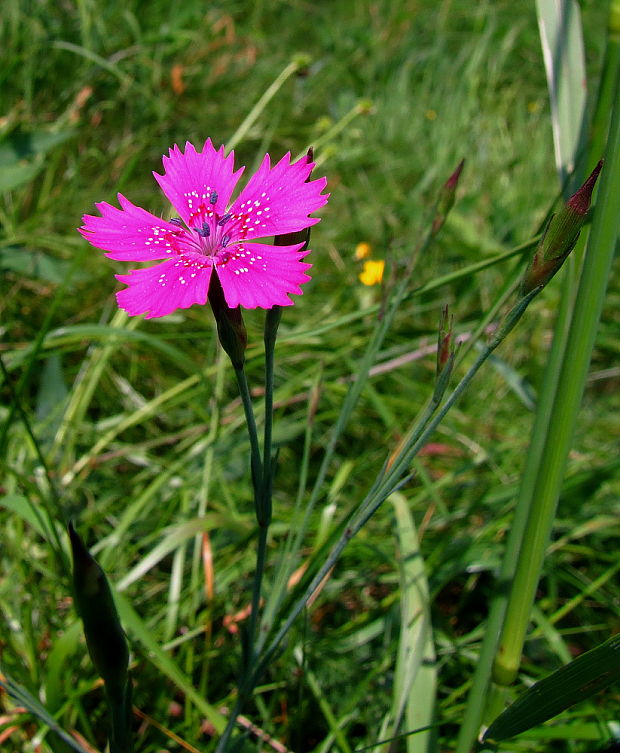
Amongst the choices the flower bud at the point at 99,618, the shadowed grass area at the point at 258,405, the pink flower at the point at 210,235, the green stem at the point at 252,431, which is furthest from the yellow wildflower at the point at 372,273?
the flower bud at the point at 99,618

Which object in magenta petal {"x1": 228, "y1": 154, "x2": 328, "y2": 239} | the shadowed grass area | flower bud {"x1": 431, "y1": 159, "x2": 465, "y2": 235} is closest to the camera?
magenta petal {"x1": 228, "y1": 154, "x2": 328, "y2": 239}

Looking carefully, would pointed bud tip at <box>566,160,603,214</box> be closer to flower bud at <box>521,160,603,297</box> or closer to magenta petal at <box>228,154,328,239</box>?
flower bud at <box>521,160,603,297</box>

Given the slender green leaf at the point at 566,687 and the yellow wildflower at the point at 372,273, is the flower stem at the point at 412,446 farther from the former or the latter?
the yellow wildflower at the point at 372,273

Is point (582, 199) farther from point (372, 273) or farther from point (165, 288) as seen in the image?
point (372, 273)

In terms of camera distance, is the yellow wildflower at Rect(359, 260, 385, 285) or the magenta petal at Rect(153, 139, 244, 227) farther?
the yellow wildflower at Rect(359, 260, 385, 285)

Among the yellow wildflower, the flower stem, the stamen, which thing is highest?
the yellow wildflower

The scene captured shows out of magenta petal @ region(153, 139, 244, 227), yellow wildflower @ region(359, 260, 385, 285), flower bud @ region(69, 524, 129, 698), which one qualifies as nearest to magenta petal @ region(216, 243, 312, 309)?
magenta petal @ region(153, 139, 244, 227)

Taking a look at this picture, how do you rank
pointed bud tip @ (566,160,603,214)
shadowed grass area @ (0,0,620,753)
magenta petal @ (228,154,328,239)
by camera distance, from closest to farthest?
pointed bud tip @ (566,160,603,214) → magenta petal @ (228,154,328,239) → shadowed grass area @ (0,0,620,753)
